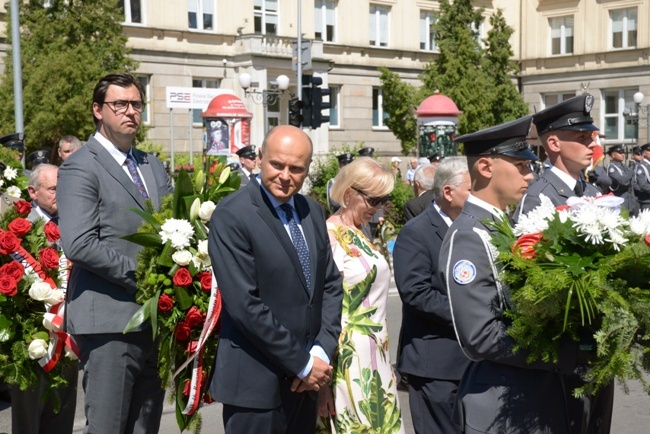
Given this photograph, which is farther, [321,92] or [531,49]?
[531,49]

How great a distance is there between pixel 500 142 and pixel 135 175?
1937 millimetres

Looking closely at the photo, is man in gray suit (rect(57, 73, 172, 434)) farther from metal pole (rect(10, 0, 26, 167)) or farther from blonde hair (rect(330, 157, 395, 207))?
metal pole (rect(10, 0, 26, 167))

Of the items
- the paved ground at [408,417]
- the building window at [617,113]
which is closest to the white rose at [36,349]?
the paved ground at [408,417]

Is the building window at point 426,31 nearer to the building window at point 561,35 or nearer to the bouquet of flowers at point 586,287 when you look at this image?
the building window at point 561,35

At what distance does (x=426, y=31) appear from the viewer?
1847 inches

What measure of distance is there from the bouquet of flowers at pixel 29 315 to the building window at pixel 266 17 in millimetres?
36223

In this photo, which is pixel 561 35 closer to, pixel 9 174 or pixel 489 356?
pixel 9 174

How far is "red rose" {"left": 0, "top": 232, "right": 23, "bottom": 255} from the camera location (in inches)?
208

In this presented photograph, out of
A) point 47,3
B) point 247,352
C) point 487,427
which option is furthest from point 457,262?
point 47,3

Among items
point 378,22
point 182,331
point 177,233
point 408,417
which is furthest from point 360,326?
point 378,22

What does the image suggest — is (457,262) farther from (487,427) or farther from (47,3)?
(47,3)

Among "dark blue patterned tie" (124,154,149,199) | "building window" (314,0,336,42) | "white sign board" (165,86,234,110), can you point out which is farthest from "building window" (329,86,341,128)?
"dark blue patterned tie" (124,154,149,199)

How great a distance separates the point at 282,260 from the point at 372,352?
42.9 inches

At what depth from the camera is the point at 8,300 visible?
5.20 metres
